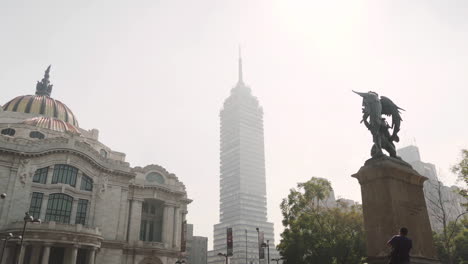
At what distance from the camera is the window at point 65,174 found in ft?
147

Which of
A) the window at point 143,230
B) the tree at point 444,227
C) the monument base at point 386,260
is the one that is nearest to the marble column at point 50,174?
the window at point 143,230

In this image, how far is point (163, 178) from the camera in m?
57.3

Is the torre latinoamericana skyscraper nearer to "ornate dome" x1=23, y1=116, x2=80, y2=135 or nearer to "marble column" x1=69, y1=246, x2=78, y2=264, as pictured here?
"ornate dome" x1=23, y1=116, x2=80, y2=135

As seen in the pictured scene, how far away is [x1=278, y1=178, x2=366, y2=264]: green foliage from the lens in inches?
1276

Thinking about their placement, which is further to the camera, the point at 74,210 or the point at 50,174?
the point at 74,210

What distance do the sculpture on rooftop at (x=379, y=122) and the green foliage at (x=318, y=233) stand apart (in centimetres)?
2113

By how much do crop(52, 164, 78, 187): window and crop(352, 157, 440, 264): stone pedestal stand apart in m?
42.8

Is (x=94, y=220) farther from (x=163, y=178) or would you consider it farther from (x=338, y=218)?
(x=338, y=218)

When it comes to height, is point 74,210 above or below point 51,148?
below

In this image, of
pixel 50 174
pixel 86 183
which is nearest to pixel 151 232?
pixel 86 183

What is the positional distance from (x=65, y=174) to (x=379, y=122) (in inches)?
1698

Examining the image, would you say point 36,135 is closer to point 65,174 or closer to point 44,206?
point 65,174

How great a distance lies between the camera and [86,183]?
47.6 m

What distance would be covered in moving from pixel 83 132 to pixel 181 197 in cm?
1993
